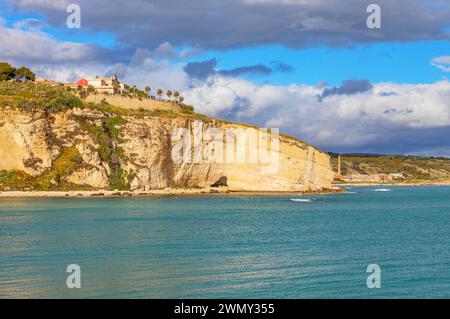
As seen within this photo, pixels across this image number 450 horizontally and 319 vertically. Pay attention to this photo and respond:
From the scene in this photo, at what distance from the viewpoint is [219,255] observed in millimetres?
27609

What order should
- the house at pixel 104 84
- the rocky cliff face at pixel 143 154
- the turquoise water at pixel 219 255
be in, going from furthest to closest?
the house at pixel 104 84 → the rocky cliff face at pixel 143 154 → the turquoise water at pixel 219 255

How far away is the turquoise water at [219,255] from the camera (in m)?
20.4

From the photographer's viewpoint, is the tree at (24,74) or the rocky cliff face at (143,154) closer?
the rocky cliff face at (143,154)

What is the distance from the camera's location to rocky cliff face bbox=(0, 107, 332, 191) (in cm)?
7338

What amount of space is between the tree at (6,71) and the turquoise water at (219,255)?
168 ft

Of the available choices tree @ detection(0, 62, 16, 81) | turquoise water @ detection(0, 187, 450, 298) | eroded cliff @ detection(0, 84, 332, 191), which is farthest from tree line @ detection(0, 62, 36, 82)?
turquoise water @ detection(0, 187, 450, 298)

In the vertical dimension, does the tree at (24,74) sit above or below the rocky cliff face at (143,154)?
above

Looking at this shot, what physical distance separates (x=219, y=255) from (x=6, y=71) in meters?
77.3

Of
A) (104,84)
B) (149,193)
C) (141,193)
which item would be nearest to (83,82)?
(104,84)

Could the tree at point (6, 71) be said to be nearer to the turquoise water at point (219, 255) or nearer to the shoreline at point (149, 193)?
the shoreline at point (149, 193)

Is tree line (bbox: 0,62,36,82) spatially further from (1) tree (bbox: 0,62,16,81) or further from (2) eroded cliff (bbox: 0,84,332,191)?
(2) eroded cliff (bbox: 0,84,332,191)

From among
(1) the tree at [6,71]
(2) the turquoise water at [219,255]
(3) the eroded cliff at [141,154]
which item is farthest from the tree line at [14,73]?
(2) the turquoise water at [219,255]

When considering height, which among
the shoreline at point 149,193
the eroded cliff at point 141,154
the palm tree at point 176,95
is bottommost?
the shoreline at point 149,193

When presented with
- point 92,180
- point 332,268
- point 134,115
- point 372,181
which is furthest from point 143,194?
point 372,181
